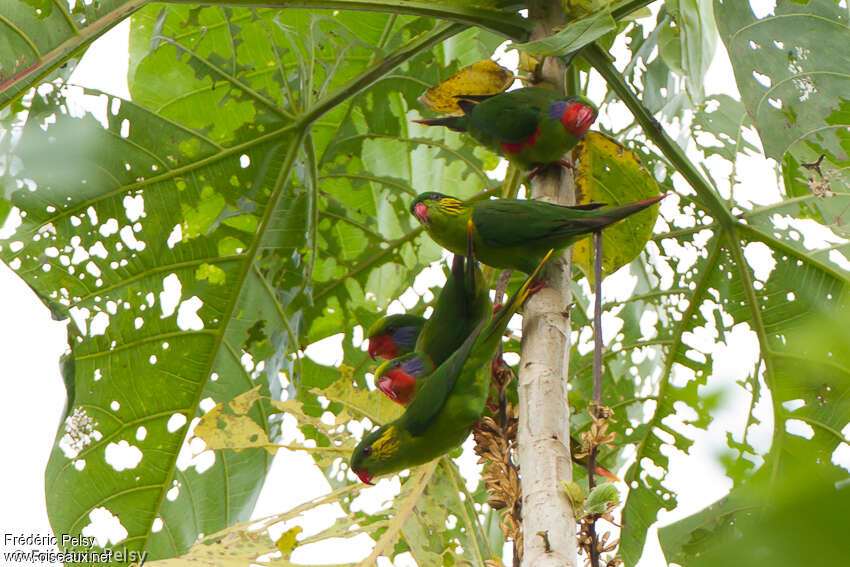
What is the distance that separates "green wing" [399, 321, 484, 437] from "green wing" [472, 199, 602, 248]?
8.8 inches

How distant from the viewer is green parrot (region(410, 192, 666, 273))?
1854mm

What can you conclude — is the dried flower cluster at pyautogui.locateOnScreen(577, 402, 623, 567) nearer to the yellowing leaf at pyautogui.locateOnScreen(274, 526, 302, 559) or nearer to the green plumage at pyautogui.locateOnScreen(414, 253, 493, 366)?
the green plumage at pyautogui.locateOnScreen(414, 253, 493, 366)

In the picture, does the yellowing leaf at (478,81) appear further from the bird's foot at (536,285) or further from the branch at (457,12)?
the bird's foot at (536,285)

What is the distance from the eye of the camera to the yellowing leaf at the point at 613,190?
2166 millimetres

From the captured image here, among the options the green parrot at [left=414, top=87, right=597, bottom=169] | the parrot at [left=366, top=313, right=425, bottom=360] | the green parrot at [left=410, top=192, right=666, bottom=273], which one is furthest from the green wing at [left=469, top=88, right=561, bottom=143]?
the parrot at [left=366, top=313, right=425, bottom=360]

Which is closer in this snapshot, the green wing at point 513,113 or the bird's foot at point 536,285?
the bird's foot at point 536,285

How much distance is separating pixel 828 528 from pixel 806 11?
2.10 meters

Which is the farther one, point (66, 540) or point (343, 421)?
point (66, 540)

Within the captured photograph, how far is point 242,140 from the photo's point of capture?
2.86 meters

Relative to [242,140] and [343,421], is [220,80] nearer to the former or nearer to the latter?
[242,140]

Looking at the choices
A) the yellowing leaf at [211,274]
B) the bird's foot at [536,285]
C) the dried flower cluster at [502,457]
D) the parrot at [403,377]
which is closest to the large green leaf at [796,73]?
the bird's foot at [536,285]

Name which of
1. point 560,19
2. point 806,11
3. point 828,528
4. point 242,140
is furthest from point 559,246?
point 828,528

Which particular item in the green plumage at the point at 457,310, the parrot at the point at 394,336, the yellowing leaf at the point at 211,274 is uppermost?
the yellowing leaf at the point at 211,274

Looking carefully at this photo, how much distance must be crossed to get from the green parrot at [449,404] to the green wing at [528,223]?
6cm
